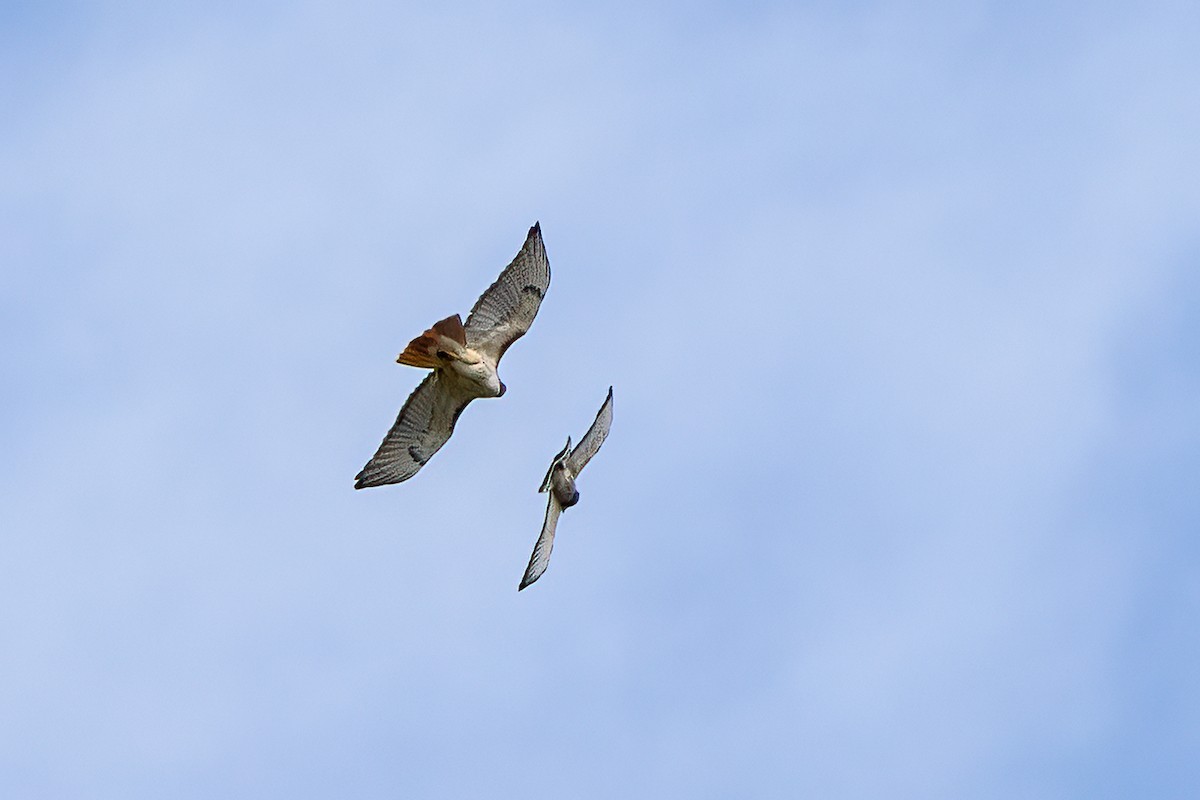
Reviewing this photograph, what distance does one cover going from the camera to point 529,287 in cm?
2147

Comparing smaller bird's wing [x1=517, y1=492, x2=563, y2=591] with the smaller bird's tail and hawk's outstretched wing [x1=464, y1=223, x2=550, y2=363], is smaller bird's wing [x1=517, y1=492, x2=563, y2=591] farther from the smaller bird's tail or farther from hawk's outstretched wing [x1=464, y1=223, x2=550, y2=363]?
hawk's outstretched wing [x1=464, y1=223, x2=550, y2=363]

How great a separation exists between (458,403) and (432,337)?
1363 millimetres

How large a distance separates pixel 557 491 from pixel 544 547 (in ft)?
1.96

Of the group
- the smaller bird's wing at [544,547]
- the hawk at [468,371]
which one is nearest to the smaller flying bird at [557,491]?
the smaller bird's wing at [544,547]

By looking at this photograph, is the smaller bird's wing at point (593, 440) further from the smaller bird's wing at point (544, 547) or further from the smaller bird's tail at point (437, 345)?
the smaller bird's tail at point (437, 345)

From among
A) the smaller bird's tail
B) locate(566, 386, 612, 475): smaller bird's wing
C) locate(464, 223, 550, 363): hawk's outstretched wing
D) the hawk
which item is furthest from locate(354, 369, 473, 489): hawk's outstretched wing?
locate(566, 386, 612, 475): smaller bird's wing

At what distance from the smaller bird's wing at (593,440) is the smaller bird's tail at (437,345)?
1635mm

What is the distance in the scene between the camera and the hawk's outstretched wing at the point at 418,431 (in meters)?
21.5

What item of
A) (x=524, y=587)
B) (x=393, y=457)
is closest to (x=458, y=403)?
(x=393, y=457)

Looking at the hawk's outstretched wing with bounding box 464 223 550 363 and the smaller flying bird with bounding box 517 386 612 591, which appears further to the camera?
the hawk's outstretched wing with bounding box 464 223 550 363

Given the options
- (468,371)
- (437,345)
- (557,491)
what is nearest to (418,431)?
(468,371)

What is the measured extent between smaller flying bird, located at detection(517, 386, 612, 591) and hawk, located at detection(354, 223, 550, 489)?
4.36ft

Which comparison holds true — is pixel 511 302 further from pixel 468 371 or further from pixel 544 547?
pixel 544 547

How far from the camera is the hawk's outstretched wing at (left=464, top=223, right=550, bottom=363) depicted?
70.1ft
